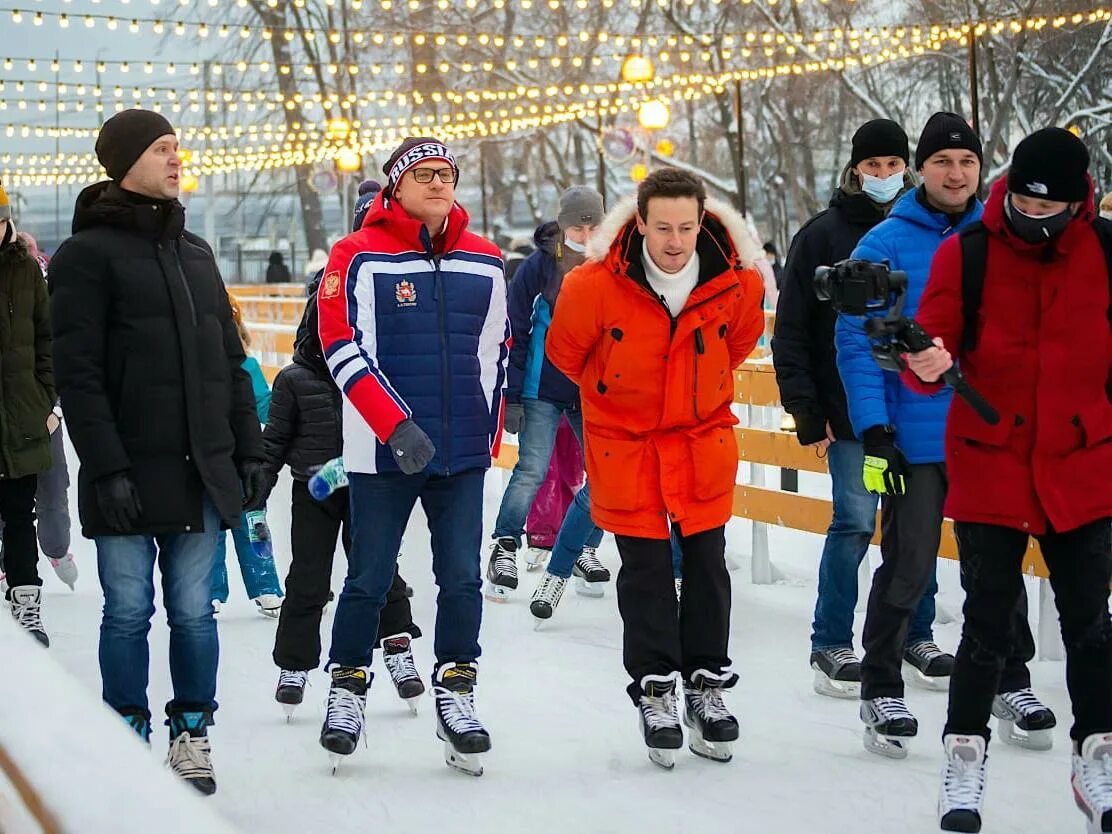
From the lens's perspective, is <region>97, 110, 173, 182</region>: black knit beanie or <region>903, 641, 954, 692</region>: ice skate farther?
<region>903, 641, 954, 692</region>: ice skate

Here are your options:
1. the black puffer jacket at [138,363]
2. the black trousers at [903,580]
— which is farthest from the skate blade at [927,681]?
the black puffer jacket at [138,363]

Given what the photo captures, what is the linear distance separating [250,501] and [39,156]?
32147 millimetres

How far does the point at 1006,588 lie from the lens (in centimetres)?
378

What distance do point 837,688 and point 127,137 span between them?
2.80 metres

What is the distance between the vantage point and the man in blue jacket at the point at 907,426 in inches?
177

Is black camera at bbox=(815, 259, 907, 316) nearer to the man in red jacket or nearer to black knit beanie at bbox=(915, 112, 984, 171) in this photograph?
the man in red jacket

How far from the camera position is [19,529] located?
6.10m

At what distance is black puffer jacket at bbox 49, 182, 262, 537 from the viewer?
13.3 feet

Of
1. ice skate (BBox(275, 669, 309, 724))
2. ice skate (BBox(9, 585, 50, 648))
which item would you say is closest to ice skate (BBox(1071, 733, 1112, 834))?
ice skate (BBox(275, 669, 309, 724))

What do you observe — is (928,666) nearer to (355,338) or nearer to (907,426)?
(907,426)

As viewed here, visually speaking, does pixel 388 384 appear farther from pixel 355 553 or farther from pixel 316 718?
pixel 316 718

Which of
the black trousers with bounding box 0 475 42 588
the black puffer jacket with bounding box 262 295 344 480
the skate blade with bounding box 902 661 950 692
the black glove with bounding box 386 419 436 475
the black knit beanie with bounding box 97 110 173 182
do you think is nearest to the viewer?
the black knit beanie with bounding box 97 110 173 182

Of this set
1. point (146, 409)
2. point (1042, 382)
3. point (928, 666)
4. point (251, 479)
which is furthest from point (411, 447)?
point (928, 666)

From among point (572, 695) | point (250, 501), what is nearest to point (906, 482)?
point (572, 695)
